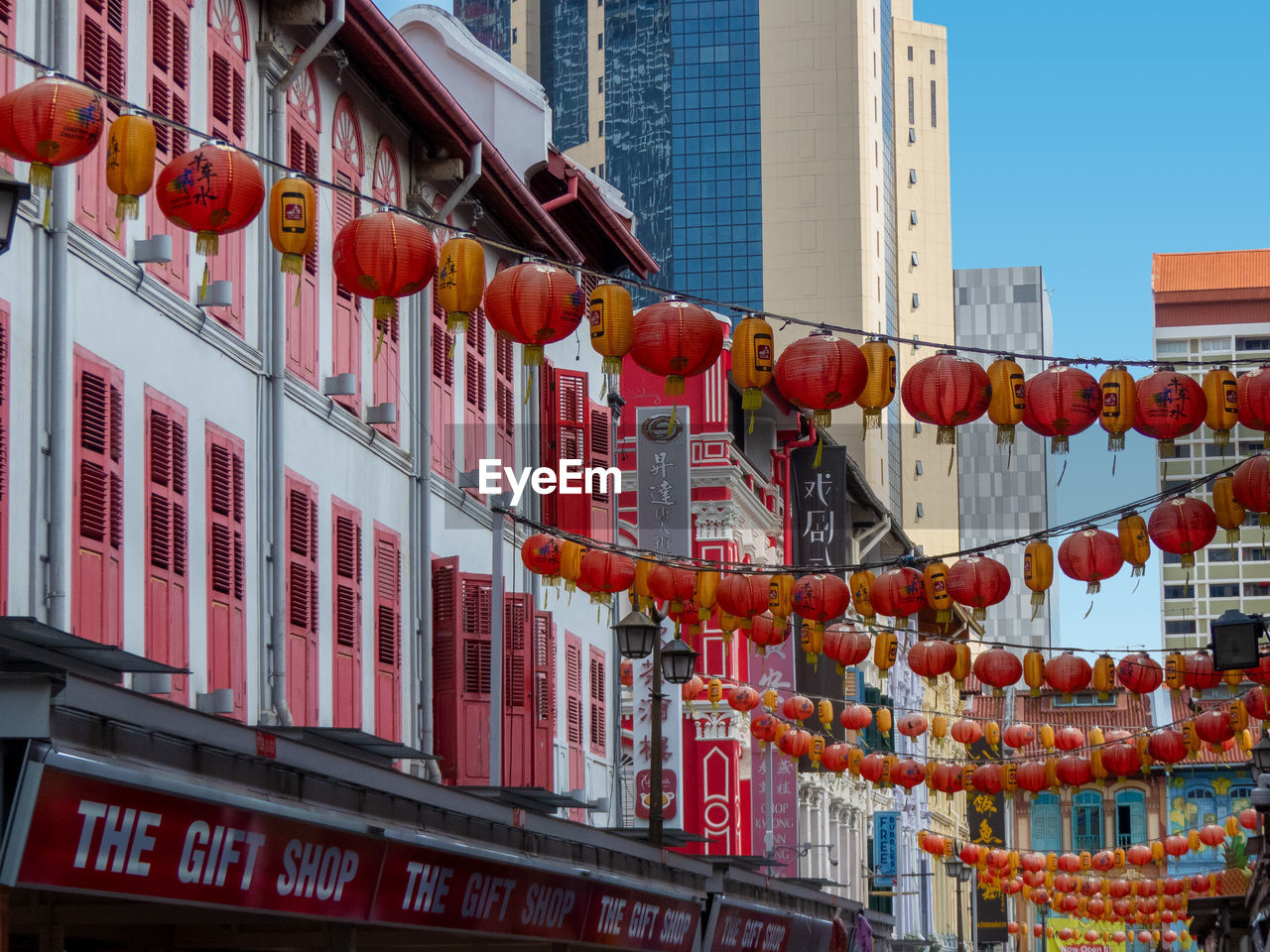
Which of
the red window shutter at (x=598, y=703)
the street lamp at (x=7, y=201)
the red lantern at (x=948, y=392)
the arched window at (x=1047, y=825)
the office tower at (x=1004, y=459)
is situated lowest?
the arched window at (x=1047, y=825)

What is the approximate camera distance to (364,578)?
20594 millimetres

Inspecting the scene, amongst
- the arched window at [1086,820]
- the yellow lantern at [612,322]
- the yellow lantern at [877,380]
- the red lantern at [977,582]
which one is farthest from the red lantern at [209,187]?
the arched window at [1086,820]

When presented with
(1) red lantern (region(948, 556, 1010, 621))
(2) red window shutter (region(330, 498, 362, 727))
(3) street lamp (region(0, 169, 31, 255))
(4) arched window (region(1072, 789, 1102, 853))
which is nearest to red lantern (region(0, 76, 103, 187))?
(3) street lamp (region(0, 169, 31, 255))

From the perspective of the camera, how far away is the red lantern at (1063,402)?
50.6 ft

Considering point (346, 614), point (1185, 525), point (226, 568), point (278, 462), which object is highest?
point (278, 462)

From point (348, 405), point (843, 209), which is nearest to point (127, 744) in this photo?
point (348, 405)

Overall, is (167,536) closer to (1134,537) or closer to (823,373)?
(823,373)

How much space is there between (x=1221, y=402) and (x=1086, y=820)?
79.5 metres

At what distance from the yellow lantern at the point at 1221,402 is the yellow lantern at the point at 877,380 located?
7.63 ft

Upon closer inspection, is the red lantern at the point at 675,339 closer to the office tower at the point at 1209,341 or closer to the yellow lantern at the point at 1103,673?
the yellow lantern at the point at 1103,673

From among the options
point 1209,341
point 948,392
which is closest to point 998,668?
point 948,392

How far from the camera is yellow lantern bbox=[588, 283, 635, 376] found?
45.6ft

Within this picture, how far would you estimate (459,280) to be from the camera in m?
13.7

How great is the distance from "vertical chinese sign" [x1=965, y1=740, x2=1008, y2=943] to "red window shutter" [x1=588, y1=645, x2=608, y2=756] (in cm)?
3723
